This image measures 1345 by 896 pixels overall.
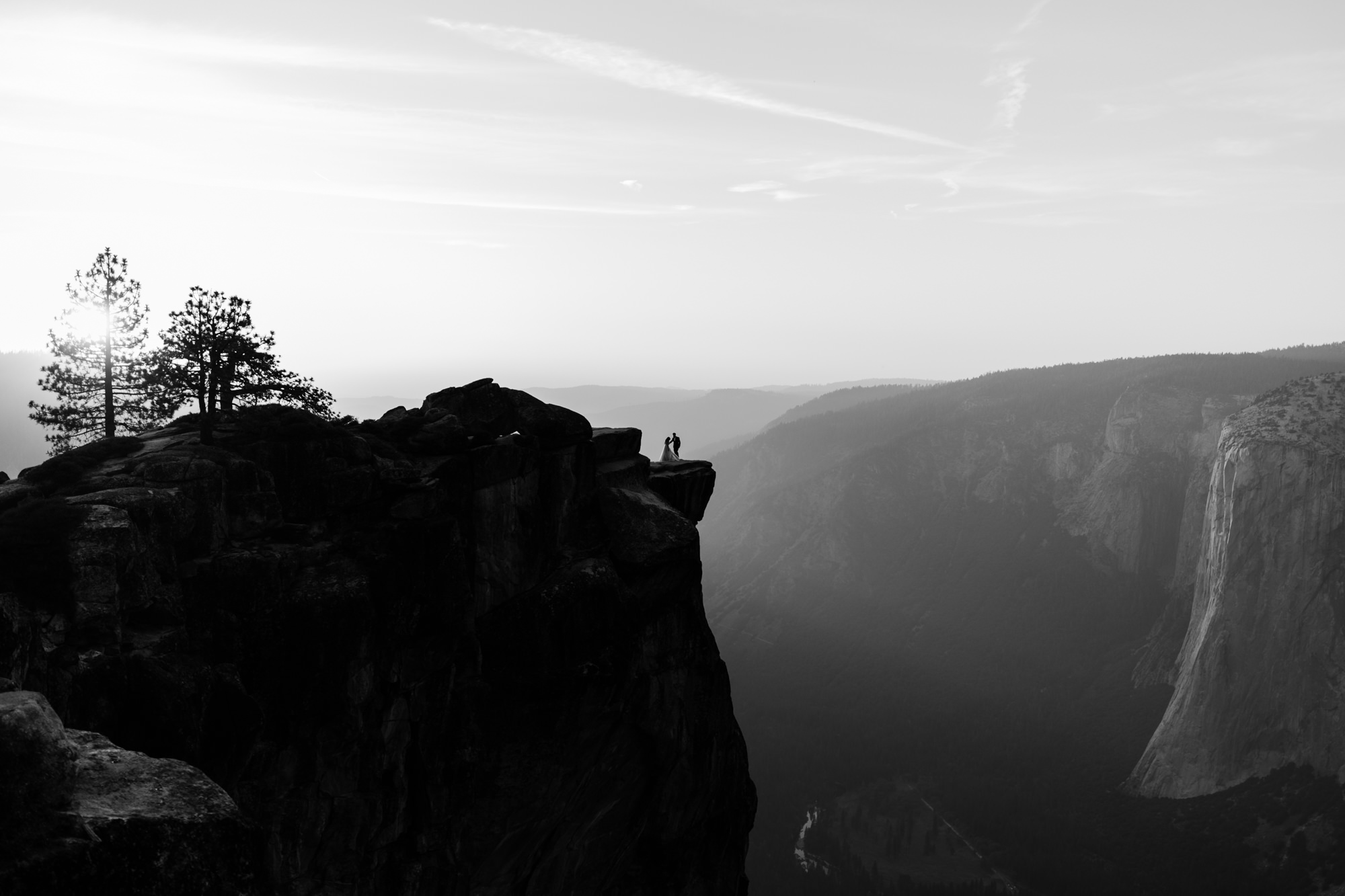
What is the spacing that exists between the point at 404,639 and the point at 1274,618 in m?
139

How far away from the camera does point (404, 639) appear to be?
36.4 m

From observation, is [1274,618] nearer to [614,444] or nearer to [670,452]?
[670,452]

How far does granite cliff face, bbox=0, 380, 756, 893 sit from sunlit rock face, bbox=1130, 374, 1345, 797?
119 metres

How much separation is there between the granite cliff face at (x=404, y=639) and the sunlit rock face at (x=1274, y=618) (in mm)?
118725

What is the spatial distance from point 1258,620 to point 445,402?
13388 centimetres

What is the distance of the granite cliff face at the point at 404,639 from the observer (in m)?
29.7

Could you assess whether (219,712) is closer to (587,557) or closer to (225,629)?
(225,629)

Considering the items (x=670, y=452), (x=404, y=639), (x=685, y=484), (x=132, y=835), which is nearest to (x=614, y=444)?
(x=685, y=484)

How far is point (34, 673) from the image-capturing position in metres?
25.8

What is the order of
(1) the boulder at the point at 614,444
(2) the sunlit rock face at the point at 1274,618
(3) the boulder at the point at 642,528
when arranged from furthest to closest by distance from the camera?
(2) the sunlit rock face at the point at 1274,618, (1) the boulder at the point at 614,444, (3) the boulder at the point at 642,528

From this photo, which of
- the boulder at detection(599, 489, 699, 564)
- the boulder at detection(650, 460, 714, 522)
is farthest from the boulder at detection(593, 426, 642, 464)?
the boulder at detection(599, 489, 699, 564)

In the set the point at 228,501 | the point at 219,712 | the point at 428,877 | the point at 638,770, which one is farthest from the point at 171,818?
the point at 638,770

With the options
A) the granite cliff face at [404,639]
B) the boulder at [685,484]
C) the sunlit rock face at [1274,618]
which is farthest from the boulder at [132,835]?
the sunlit rock face at [1274,618]

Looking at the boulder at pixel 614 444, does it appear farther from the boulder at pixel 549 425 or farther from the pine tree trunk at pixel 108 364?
the pine tree trunk at pixel 108 364
